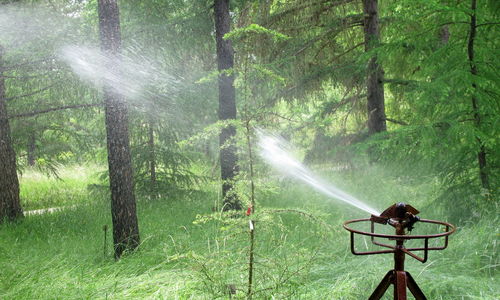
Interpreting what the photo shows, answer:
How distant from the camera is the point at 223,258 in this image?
3.56m

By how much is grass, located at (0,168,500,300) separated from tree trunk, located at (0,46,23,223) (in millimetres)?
354

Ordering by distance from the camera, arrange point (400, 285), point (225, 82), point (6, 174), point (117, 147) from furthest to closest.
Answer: point (6, 174)
point (225, 82)
point (117, 147)
point (400, 285)

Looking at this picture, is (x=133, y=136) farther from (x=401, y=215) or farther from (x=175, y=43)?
(x=401, y=215)

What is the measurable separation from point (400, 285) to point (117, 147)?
455 cm

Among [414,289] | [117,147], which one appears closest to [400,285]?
[414,289]

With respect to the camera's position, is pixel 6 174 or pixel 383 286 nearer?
pixel 383 286

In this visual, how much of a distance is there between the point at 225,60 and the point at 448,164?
395cm

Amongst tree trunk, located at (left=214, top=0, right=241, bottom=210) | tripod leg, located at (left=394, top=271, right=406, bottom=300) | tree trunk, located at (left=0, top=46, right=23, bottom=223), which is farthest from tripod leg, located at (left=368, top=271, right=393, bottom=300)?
tree trunk, located at (left=0, top=46, right=23, bottom=223)

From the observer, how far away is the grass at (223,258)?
316 cm

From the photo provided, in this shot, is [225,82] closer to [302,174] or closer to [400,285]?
[302,174]

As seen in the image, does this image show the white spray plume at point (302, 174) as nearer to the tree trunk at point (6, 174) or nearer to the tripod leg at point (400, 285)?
the tree trunk at point (6, 174)

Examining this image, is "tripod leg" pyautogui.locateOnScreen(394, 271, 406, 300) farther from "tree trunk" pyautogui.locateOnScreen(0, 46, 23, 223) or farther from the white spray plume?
"tree trunk" pyautogui.locateOnScreen(0, 46, 23, 223)

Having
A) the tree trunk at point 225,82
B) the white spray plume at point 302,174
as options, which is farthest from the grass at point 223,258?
the tree trunk at point 225,82

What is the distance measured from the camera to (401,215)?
1.81m
